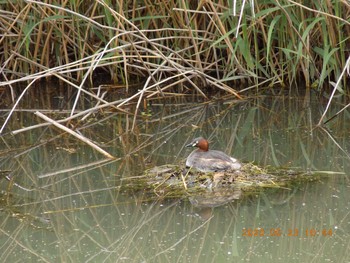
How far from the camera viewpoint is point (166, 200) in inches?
193

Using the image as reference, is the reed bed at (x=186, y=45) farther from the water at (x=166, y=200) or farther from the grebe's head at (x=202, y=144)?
the grebe's head at (x=202, y=144)

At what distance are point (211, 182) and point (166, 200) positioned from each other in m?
0.30

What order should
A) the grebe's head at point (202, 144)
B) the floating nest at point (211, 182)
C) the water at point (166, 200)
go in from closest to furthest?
the water at point (166, 200), the floating nest at point (211, 182), the grebe's head at point (202, 144)

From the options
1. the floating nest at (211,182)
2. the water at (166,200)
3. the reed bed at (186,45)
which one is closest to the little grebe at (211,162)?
the floating nest at (211,182)

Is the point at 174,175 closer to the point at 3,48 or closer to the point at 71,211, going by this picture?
the point at 71,211

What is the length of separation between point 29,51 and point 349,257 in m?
3.89

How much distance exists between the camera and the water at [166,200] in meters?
4.32

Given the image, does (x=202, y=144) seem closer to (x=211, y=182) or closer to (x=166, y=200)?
(x=211, y=182)

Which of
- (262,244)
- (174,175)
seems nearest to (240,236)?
(262,244)

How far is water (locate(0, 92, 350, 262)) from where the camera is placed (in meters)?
4.32

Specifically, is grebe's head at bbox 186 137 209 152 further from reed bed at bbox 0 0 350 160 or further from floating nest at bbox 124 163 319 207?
reed bed at bbox 0 0 350 160

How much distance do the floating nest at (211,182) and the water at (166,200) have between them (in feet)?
0.27

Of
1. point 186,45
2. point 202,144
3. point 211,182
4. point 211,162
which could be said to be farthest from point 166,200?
point 186,45

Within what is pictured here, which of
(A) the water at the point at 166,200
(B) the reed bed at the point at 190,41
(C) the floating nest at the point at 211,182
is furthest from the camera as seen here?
(B) the reed bed at the point at 190,41
